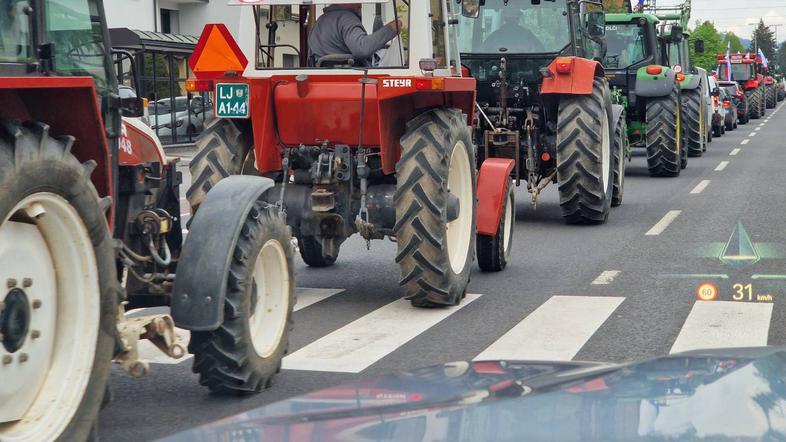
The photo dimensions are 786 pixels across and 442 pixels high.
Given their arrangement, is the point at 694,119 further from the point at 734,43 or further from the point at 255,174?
the point at 734,43

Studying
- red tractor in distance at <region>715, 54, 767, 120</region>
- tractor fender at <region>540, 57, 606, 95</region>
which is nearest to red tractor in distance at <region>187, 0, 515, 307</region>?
tractor fender at <region>540, 57, 606, 95</region>

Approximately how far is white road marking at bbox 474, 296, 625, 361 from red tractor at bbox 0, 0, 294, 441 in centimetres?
142

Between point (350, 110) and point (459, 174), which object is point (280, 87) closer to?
point (350, 110)

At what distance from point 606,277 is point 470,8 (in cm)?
368

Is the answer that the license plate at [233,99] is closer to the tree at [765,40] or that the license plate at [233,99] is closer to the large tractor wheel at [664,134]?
the large tractor wheel at [664,134]

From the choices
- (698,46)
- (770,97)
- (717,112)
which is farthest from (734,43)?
(698,46)

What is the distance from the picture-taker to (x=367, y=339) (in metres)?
7.58

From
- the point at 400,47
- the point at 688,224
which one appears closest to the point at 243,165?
the point at 400,47

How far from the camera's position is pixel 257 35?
9.01 meters

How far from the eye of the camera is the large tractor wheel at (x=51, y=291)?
4.40 metres

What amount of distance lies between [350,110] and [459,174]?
1064 millimetres

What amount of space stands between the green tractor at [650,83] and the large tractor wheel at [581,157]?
6.23m

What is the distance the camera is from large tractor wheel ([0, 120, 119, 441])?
440cm

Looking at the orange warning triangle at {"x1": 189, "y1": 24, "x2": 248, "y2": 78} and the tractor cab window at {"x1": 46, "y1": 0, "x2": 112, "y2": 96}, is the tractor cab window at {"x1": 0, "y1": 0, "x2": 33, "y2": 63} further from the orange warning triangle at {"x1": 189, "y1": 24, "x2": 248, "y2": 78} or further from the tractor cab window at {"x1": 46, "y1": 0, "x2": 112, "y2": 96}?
the orange warning triangle at {"x1": 189, "y1": 24, "x2": 248, "y2": 78}
